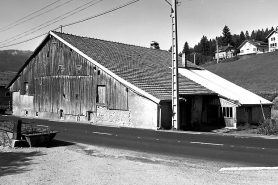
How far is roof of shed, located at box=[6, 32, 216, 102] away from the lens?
26.0m

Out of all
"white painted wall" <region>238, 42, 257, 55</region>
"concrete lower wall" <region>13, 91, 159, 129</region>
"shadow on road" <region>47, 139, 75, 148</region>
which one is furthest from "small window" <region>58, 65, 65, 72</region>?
"white painted wall" <region>238, 42, 257, 55</region>

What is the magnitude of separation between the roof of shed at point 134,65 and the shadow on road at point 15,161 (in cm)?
1286

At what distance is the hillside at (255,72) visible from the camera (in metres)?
59.3

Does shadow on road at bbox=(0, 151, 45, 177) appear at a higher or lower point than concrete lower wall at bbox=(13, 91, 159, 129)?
lower

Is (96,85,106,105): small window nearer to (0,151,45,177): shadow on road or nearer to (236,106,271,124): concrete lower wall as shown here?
(236,106,271,124): concrete lower wall

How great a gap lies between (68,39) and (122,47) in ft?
23.1

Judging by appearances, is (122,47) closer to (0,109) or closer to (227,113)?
(227,113)

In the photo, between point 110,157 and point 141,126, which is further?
point 141,126

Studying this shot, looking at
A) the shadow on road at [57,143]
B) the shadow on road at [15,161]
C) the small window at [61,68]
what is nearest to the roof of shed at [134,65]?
the small window at [61,68]

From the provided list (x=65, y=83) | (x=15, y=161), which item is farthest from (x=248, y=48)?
(x=15, y=161)

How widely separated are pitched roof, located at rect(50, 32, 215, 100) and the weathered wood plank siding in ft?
3.56

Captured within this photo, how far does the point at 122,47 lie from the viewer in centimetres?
3659

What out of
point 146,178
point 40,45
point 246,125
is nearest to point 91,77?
point 40,45

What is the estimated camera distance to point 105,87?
2839 cm
